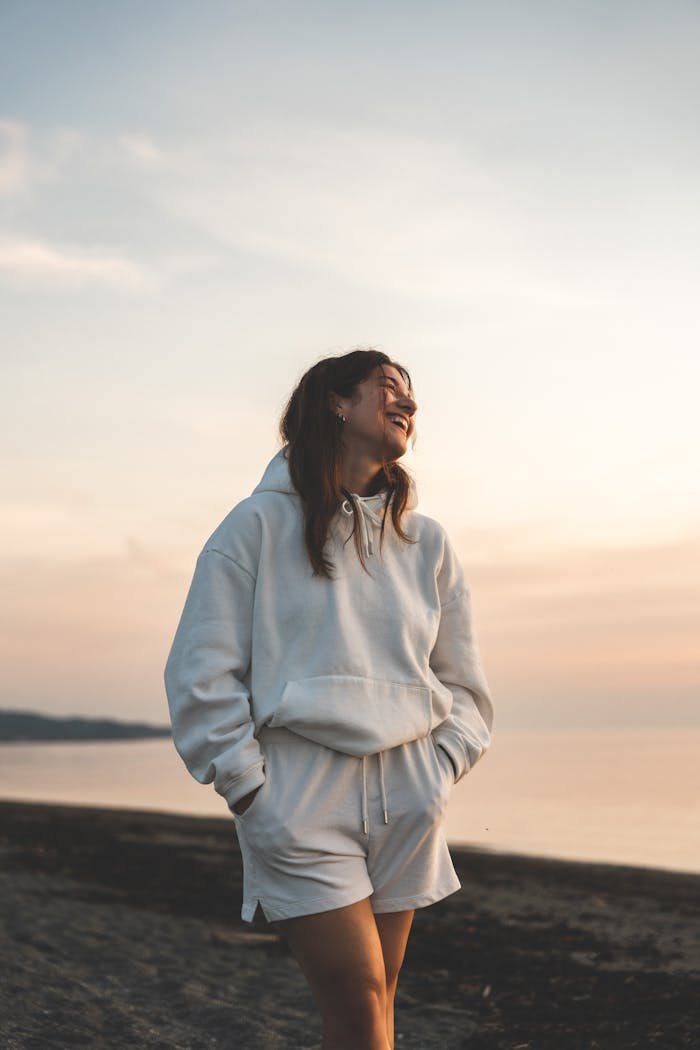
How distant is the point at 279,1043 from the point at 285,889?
3.09m

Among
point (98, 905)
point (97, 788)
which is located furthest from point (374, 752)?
point (97, 788)

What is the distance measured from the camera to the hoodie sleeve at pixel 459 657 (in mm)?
2820

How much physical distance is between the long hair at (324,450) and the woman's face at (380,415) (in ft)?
0.05

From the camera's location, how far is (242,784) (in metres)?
2.35

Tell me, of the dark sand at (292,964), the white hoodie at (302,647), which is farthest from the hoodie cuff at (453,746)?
the dark sand at (292,964)

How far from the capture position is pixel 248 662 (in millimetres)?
2551

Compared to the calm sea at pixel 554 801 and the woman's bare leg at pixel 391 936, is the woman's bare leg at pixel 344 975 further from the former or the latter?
the calm sea at pixel 554 801

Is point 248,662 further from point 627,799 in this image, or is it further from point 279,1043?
point 627,799

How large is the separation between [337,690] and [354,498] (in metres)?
0.52

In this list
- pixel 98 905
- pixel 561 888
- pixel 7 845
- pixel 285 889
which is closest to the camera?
pixel 285 889

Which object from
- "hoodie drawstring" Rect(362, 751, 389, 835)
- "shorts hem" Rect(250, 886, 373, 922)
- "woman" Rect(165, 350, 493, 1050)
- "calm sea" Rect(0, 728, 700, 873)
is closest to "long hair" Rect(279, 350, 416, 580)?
"woman" Rect(165, 350, 493, 1050)

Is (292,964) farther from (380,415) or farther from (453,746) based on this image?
(380,415)

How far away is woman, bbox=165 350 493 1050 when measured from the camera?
2344 millimetres

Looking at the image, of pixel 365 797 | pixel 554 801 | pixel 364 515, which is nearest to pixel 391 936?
pixel 365 797
